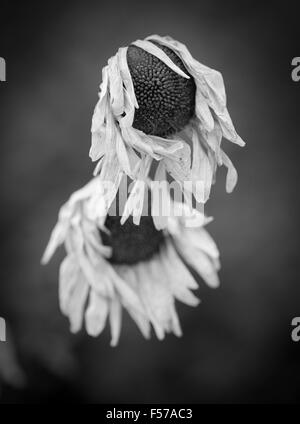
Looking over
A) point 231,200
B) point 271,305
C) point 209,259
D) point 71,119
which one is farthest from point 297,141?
point 209,259

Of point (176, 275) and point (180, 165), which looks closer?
point (180, 165)

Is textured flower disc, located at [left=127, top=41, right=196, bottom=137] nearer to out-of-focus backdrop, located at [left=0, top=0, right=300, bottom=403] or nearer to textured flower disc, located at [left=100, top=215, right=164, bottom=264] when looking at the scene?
textured flower disc, located at [left=100, top=215, right=164, bottom=264]

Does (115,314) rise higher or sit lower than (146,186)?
lower

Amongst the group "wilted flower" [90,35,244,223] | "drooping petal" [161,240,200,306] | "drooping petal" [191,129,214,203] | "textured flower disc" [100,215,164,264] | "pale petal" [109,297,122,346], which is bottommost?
"pale petal" [109,297,122,346]

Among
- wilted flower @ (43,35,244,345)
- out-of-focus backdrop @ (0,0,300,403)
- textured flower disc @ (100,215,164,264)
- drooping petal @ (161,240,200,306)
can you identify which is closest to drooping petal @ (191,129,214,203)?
wilted flower @ (43,35,244,345)

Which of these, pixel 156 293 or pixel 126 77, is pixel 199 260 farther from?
→ pixel 126 77

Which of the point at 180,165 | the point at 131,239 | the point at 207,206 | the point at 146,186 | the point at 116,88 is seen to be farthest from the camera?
the point at 207,206

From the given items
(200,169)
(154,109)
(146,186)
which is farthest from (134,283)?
(154,109)

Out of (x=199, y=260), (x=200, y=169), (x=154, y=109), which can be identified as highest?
(x=154, y=109)
